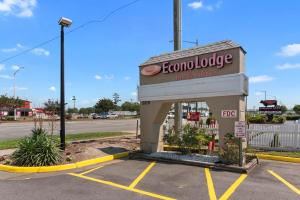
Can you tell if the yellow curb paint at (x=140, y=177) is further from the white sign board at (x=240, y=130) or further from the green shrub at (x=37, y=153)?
the green shrub at (x=37, y=153)

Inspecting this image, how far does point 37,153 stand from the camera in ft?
36.8

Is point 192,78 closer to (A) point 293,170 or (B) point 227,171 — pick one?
(B) point 227,171

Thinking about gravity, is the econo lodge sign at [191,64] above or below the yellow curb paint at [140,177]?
above

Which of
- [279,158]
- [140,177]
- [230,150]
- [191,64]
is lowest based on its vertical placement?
[140,177]

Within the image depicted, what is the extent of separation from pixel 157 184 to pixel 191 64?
5.35 metres

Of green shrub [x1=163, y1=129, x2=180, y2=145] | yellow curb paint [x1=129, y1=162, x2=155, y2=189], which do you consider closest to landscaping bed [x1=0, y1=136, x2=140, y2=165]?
green shrub [x1=163, y1=129, x2=180, y2=145]

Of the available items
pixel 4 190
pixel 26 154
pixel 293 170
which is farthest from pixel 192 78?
pixel 4 190

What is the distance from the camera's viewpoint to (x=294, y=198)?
7180 mm

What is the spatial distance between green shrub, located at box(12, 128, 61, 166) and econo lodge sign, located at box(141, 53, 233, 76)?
4991 millimetres

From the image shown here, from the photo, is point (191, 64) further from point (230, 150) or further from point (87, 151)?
point (87, 151)

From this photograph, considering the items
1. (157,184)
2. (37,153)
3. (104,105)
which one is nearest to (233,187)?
(157,184)

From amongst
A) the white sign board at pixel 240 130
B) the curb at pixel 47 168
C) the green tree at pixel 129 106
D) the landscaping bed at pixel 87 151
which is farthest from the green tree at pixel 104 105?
the white sign board at pixel 240 130

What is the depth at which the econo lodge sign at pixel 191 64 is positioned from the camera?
11.2 m

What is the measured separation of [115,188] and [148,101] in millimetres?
5983
